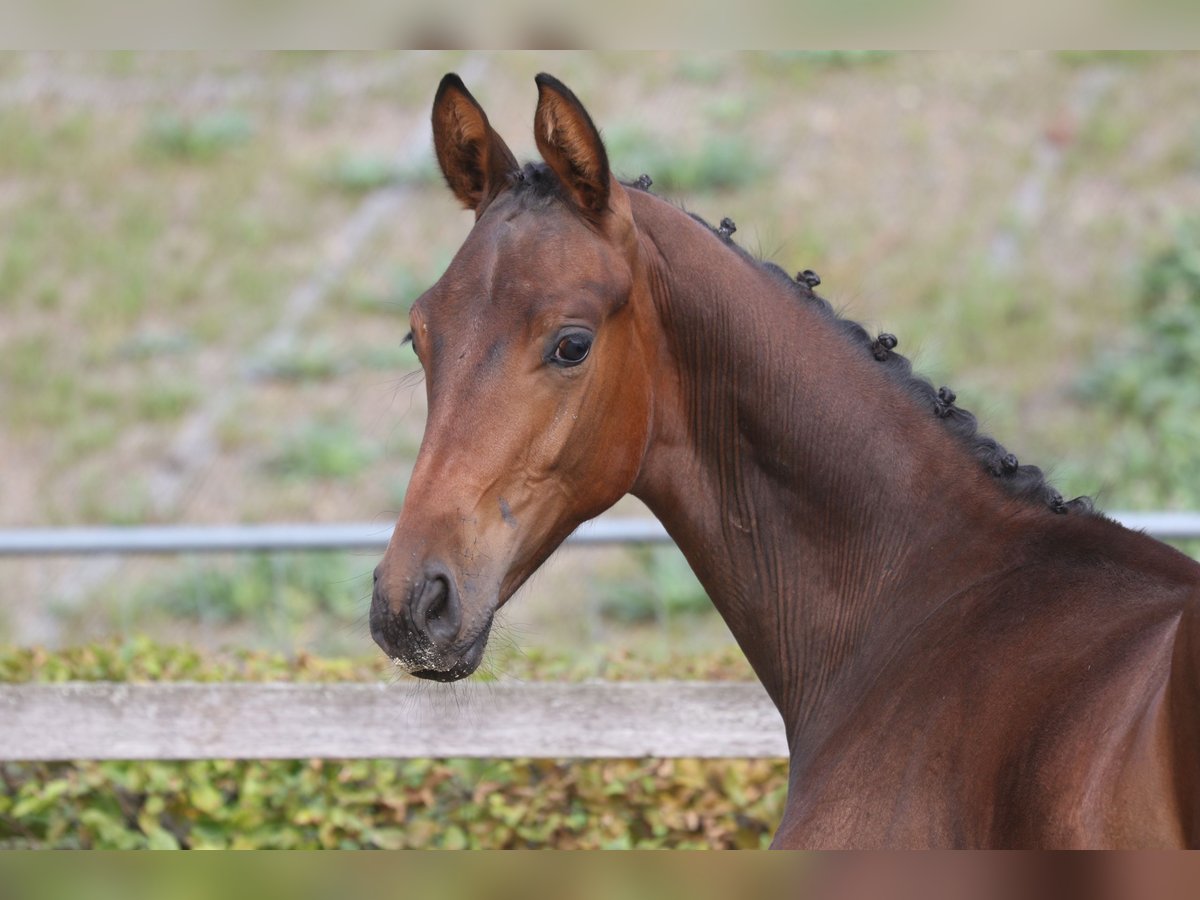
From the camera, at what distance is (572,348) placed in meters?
2.65

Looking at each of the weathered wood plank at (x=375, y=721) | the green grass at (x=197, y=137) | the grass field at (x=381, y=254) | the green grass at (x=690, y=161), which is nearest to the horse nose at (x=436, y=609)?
the weathered wood plank at (x=375, y=721)

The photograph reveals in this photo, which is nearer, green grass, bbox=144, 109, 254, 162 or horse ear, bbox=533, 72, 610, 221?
horse ear, bbox=533, 72, 610, 221

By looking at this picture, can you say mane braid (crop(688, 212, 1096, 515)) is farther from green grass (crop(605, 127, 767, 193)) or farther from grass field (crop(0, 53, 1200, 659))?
green grass (crop(605, 127, 767, 193))

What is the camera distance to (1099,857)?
1115mm

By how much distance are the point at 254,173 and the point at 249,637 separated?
631cm

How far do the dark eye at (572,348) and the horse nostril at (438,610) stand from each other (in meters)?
0.54

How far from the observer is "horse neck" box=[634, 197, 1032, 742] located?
9.26ft

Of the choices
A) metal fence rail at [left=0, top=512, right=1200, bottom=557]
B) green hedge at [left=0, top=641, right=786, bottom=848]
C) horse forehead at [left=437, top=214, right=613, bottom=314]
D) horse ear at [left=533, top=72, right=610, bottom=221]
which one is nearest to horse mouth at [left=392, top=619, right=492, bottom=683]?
horse forehead at [left=437, top=214, right=613, bottom=314]

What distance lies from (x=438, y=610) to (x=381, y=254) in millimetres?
10153

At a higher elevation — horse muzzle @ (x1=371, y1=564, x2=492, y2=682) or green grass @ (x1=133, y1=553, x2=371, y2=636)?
horse muzzle @ (x1=371, y1=564, x2=492, y2=682)

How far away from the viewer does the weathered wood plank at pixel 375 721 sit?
4.37 meters

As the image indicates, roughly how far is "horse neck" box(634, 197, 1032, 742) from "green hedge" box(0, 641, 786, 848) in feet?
5.83

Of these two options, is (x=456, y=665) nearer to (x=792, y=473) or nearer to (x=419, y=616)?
(x=419, y=616)

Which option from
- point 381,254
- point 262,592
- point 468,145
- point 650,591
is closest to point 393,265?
point 381,254
